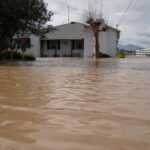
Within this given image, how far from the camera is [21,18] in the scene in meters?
21.7

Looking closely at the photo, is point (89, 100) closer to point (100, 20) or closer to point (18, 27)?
point (18, 27)

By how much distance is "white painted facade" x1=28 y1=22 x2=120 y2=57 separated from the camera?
135 ft

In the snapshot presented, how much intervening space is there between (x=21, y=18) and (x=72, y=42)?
2162 cm

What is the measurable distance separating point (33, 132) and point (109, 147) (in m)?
0.83

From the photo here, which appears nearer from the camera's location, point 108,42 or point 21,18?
point 21,18

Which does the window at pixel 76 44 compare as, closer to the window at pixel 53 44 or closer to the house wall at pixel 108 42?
the window at pixel 53 44

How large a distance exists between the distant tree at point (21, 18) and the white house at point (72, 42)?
1678 cm

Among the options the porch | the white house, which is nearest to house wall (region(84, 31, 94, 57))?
the white house

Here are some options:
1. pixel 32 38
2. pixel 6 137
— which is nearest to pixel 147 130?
pixel 6 137

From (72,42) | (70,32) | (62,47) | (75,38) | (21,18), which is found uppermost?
(21,18)

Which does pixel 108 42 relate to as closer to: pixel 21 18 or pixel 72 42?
pixel 72 42

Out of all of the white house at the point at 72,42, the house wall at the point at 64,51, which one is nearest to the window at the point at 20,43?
the white house at the point at 72,42

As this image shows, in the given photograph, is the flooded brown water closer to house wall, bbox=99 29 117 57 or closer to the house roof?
house wall, bbox=99 29 117 57

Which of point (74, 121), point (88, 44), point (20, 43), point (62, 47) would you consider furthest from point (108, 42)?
point (74, 121)
